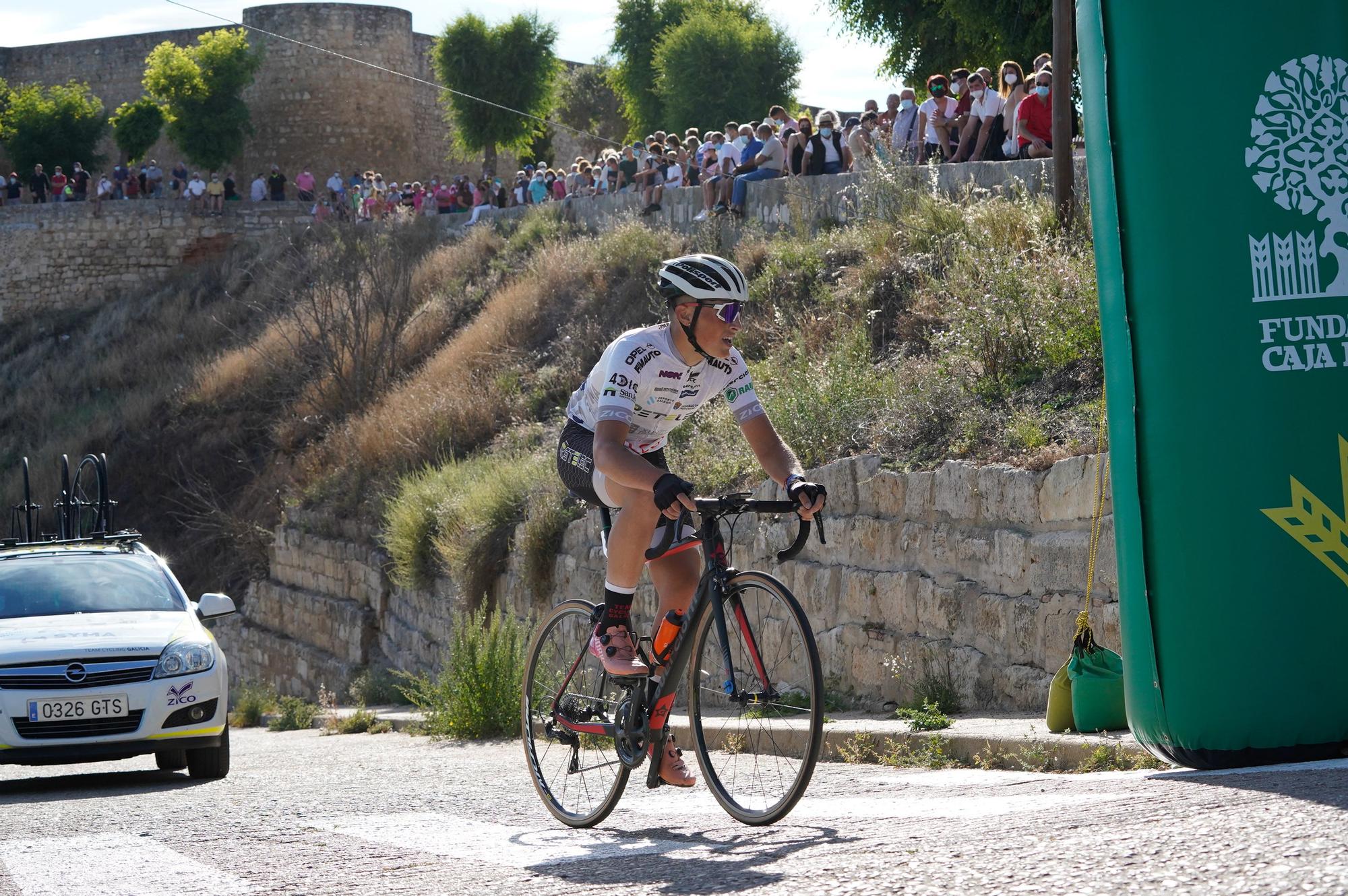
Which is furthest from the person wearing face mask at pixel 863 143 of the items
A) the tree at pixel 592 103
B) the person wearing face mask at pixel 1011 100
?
the tree at pixel 592 103

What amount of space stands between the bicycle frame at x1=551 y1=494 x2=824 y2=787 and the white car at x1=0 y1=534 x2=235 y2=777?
183 inches

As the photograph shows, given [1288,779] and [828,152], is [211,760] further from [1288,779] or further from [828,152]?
[828,152]

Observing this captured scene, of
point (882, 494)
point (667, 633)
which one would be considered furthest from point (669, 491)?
point (882, 494)

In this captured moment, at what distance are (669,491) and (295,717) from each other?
11.2m

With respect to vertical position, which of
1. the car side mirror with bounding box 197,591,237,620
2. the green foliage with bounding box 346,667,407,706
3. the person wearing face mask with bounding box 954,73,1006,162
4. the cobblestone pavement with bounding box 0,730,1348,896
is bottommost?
the green foliage with bounding box 346,667,407,706

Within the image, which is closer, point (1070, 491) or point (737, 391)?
point (737, 391)

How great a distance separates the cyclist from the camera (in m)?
5.55

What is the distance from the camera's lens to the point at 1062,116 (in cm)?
1248

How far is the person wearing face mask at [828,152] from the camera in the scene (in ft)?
64.5

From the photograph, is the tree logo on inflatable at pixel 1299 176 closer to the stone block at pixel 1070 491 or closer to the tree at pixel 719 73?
the stone block at pixel 1070 491

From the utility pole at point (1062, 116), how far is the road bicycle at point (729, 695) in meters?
7.83

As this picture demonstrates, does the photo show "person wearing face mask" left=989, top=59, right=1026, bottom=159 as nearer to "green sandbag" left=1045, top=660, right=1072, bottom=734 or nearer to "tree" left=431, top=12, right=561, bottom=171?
"green sandbag" left=1045, top=660, right=1072, bottom=734

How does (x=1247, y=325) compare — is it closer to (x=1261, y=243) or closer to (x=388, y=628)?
(x=1261, y=243)

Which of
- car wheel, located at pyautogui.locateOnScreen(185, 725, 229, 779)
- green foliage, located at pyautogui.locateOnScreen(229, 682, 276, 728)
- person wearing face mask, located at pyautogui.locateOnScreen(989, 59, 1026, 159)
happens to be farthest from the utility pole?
green foliage, located at pyautogui.locateOnScreen(229, 682, 276, 728)
